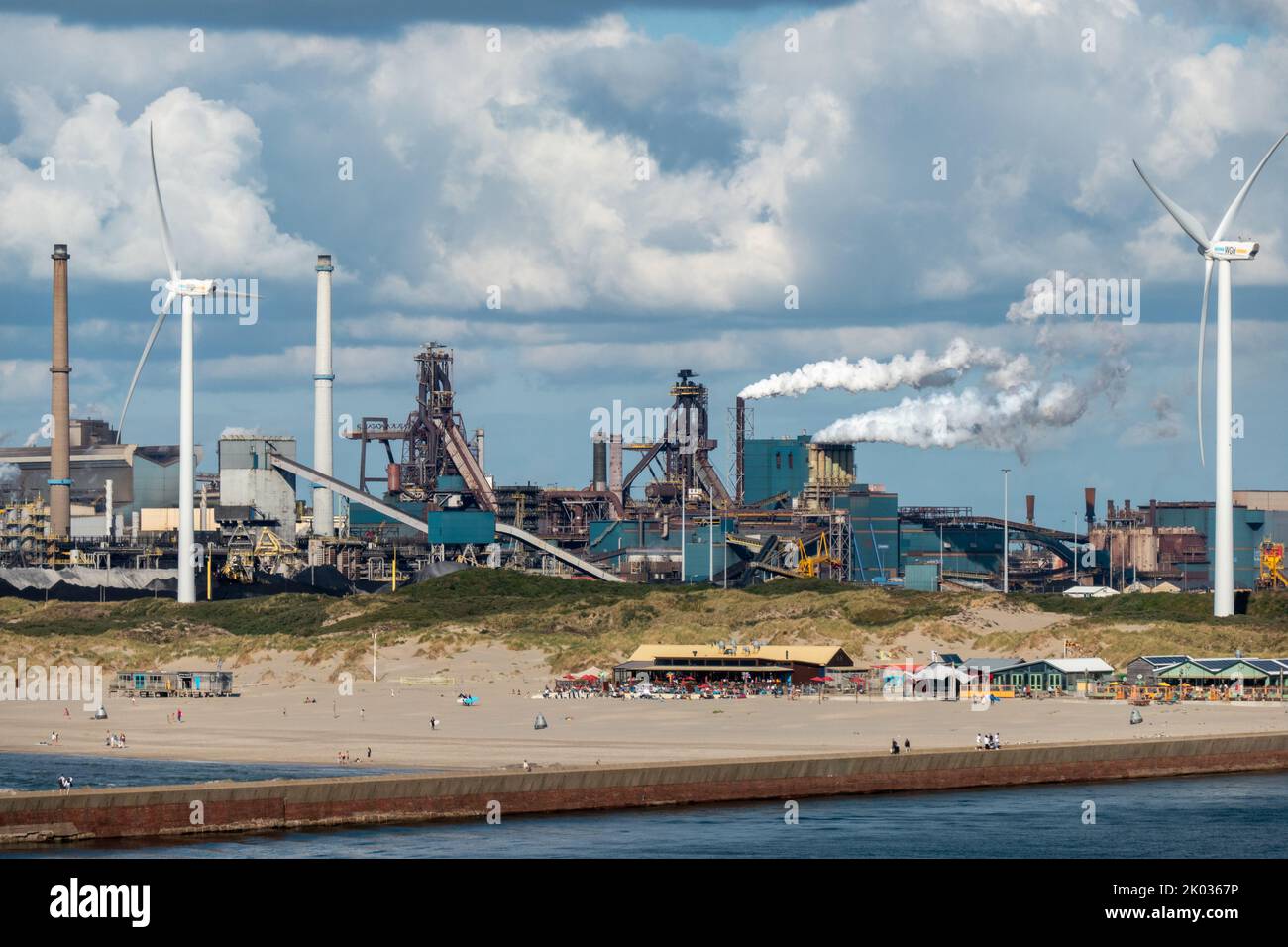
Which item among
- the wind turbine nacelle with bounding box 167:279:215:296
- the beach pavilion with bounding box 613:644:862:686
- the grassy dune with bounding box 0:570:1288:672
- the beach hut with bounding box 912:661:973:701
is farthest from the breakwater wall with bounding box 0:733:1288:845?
the wind turbine nacelle with bounding box 167:279:215:296

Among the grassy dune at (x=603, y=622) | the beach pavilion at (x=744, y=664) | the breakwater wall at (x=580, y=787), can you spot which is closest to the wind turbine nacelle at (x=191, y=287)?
the grassy dune at (x=603, y=622)

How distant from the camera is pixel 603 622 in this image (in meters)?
158

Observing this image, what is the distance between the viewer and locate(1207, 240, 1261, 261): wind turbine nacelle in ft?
449

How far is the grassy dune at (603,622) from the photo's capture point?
135375 mm

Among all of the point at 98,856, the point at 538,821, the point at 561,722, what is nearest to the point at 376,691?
the point at 561,722

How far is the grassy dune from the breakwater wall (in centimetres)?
4064

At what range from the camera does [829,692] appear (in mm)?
119750

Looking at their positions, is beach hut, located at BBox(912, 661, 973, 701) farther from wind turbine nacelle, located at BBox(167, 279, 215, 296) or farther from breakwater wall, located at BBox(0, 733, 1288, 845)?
wind turbine nacelle, located at BBox(167, 279, 215, 296)

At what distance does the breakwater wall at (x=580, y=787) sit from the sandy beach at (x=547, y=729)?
176 inches

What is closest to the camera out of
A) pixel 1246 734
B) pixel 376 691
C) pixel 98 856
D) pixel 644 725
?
pixel 98 856

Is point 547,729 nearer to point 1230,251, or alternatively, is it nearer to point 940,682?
point 940,682

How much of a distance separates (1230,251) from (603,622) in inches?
2174
